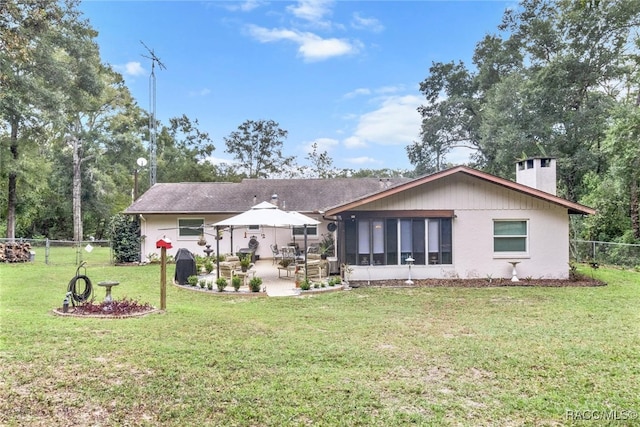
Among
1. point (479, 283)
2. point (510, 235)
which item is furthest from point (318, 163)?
point (479, 283)

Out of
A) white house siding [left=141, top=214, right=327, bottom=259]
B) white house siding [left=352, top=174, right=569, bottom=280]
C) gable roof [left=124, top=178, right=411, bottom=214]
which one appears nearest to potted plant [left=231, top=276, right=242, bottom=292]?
white house siding [left=352, top=174, right=569, bottom=280]

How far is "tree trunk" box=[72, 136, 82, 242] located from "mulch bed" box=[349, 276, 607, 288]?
24965mm

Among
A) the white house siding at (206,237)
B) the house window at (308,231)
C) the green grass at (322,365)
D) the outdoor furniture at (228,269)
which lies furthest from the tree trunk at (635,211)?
the outdoor furniture at (228,269)

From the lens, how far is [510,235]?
1219 cm

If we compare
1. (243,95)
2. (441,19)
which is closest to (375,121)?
(243,95)

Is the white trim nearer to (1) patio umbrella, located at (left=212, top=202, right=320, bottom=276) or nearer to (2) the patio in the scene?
(2) the patio

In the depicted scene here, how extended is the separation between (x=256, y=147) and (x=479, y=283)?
1215 inches

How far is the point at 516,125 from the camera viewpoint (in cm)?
2211

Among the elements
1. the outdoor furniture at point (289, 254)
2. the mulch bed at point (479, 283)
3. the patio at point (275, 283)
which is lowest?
the mulch bed at point (479, 283)

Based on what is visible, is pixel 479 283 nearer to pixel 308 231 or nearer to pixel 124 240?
pixel 308 231

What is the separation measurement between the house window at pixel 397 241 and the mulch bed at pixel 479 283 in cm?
65

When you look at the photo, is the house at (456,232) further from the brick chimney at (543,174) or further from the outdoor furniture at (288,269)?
the outdoor furniture at (288,269)

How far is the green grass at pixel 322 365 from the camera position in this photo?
367 centimetres

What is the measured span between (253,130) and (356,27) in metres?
21.8
